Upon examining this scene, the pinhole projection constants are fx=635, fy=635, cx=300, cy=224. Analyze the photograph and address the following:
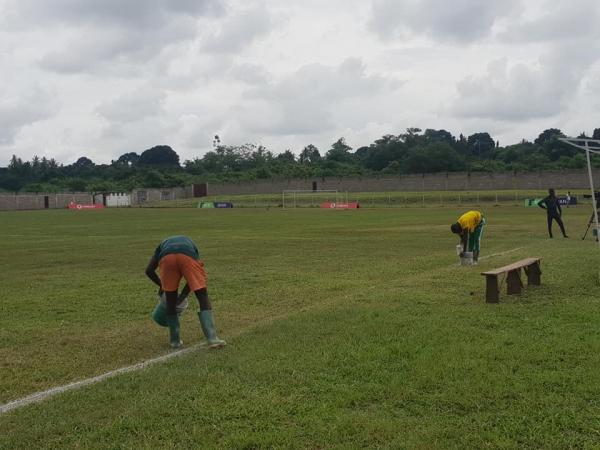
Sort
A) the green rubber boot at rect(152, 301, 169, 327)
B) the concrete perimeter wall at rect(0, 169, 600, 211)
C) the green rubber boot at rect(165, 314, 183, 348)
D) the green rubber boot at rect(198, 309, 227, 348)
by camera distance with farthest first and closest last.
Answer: the concrete perimeter wall at rect(0, 169, 600, 211), the green rubber boot at rect(152, 301, 169, 327), the green rubber boot at rect(165, 314, 183, 348), the green rubber boot at rect(198, 309, 227, 348)

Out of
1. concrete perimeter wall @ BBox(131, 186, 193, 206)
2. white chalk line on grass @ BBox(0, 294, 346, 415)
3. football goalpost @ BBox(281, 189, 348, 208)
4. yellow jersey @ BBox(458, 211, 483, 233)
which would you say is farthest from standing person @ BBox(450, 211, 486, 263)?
concrete perimeter wall @ BBox(131, 186, 193, 206)

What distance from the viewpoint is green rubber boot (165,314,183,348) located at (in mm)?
7926

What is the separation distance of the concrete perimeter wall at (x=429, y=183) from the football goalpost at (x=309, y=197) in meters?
4.02

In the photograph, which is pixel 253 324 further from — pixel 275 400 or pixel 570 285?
pixel 570 285

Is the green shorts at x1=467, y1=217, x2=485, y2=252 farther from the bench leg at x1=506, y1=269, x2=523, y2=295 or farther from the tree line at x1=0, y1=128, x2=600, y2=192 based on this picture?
the tree line at x1=0, y1=128, x2=600, y2=192

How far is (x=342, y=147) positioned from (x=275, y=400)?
14900 centimetres

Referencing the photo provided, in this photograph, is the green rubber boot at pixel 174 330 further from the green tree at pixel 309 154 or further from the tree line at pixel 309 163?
the green tree at pixel 309 154

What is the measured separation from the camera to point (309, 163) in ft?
465

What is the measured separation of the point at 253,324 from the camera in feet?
29.8

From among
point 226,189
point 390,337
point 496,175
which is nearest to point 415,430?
point 390,337

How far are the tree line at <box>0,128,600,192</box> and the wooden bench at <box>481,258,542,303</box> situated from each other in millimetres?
86945

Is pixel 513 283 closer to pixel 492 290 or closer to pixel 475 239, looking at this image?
pixel 492 290

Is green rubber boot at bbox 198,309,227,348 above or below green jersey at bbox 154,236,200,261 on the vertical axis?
below

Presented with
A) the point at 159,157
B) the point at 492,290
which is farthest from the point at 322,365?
the point at 159,157
